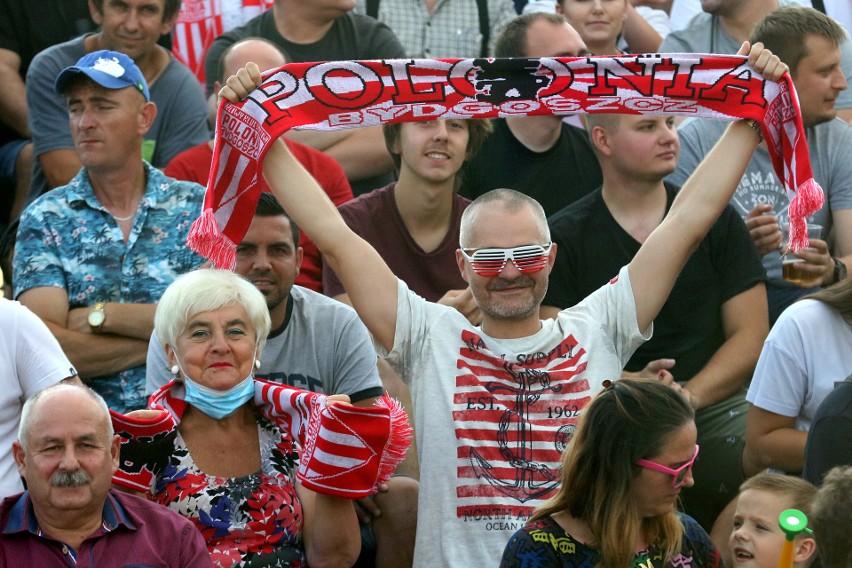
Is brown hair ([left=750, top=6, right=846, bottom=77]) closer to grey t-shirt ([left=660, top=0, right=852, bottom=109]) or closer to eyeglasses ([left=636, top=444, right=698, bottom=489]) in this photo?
grey t-shirt ([left=660, top=0, right=852, bottom=109])

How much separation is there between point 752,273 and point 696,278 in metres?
0.25

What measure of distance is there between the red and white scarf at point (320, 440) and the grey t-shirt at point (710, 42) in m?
4.16

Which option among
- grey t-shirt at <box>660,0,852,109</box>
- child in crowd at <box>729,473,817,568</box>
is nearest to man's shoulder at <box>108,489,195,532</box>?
child in crowd at <box>729,473,817,568</box>

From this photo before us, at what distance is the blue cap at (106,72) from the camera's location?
5.99 metres

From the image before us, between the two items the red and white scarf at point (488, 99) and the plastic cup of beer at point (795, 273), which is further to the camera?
the plastic cup of beer at point (795, 273)

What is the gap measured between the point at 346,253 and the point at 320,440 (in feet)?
2.53

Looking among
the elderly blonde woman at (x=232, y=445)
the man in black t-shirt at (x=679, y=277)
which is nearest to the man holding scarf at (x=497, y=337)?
the elderly blonde woman at (x=232, y=445)

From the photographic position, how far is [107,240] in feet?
19.2

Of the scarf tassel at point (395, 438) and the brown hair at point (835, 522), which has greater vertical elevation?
the brown hair at point (835, 522)

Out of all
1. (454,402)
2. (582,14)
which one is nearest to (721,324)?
(454,402)

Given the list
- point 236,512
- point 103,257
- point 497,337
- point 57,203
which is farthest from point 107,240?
point 497,337

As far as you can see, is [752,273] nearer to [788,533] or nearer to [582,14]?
[582,14]

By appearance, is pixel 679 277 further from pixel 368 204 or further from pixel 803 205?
pixel 368 204

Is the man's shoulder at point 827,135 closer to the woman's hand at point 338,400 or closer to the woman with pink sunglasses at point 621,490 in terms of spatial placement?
the woman with pink sunglasses at point 621,490
